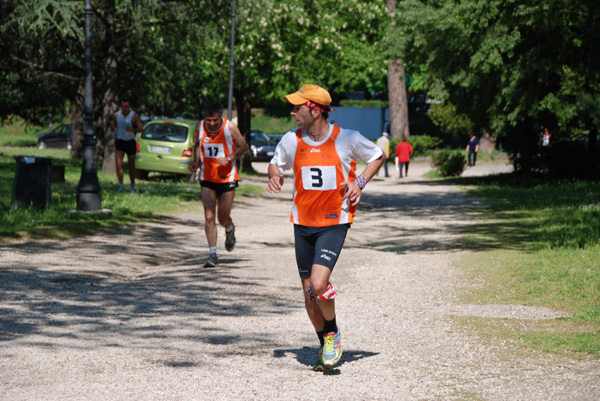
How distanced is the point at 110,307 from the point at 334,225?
117 inches

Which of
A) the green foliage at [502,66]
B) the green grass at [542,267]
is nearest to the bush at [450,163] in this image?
the green foliage at [502,66]

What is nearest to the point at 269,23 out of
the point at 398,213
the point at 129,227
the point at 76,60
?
the point at 76,60

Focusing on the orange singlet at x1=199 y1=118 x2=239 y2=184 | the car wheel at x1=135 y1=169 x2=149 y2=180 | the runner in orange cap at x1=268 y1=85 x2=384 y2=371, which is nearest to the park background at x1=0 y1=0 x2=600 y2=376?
the car wheel at x1=135 y1=169 x2=149 y2=180

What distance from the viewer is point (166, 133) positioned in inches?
1052

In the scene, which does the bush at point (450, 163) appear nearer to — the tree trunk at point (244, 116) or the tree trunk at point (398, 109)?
the tree trunk at point (244, 116)

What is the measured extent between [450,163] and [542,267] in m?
26.3

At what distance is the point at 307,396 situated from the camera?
533 cm

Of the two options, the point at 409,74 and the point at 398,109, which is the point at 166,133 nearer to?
the point at 409,74

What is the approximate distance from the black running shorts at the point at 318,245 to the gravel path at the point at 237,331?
70 centimetres

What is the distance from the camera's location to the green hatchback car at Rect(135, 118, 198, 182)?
2636 centimetres

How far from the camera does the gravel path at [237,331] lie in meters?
5.51

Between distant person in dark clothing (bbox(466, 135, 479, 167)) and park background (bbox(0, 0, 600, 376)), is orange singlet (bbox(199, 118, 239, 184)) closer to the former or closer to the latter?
park background (bbox(0, 0, 600, 376))

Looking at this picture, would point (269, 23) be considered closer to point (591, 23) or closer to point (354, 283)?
point (591, 23)

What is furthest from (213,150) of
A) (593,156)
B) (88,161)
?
(593,156)
